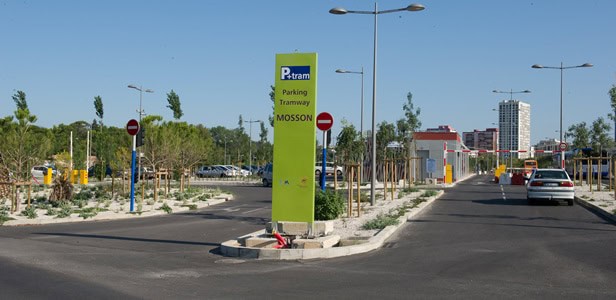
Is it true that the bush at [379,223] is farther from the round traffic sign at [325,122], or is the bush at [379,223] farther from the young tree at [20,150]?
the young tree at [20,150]

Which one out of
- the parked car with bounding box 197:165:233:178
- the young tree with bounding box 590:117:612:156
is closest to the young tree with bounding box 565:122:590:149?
the young tree with bounding box 590:117:612:156

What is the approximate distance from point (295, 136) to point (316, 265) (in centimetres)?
284

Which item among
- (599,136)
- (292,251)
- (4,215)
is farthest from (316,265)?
(599,136)

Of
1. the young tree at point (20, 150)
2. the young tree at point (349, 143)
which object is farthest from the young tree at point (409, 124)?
the young tree at point (20, 150)

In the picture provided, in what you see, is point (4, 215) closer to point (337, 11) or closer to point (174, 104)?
point (337, 11)

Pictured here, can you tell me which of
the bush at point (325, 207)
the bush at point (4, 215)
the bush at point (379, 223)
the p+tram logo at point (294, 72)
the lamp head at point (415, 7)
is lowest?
the bush at point (4, 215)

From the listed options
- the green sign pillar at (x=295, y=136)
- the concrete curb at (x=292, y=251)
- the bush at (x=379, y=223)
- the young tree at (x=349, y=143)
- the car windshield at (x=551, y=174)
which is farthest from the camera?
the young tree at (x=349, y=143)

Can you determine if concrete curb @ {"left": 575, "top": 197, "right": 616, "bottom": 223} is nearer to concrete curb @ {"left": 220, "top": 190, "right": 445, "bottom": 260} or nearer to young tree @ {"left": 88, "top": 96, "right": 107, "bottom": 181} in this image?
concrete curb @ {"left": 220, "top": 190, "right": 445, "bottom": 260}

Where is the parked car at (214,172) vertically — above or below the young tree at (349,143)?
below

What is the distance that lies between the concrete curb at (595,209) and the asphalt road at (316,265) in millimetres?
1965

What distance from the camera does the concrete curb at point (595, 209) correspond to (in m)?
19.1

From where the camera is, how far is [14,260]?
429 inches

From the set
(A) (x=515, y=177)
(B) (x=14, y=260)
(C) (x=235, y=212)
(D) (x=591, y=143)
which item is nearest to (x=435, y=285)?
(B) (x=14, y=260)

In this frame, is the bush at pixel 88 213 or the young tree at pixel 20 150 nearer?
the bush at pixel 88 213
